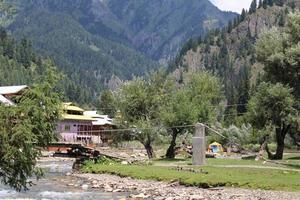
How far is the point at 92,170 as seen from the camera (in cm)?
6328

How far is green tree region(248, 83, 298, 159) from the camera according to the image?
57.4m

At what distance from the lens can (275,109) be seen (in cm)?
5909

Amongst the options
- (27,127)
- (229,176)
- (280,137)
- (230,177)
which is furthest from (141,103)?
(27,127)

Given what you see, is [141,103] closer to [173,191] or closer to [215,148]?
[215,148]

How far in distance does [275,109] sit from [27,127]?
42868 millimetres

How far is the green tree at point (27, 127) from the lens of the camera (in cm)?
2028

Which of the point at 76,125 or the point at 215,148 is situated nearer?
the point at 215,148

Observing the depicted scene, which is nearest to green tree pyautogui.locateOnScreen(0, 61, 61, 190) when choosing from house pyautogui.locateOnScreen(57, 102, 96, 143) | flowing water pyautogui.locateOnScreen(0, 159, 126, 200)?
flowing water pyautogui.locateOnScreen(0, 159, 126, 200)

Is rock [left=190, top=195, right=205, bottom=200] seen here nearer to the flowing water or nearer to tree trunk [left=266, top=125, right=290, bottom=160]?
the flowing water

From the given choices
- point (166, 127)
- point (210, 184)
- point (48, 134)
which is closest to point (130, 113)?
point (166, 127)

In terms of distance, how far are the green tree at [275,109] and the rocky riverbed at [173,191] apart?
18499 mm

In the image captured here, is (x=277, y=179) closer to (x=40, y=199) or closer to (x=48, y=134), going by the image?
(x=40, y=199)

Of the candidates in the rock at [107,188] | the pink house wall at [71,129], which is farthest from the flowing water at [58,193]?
the pink house wall at [71,129]

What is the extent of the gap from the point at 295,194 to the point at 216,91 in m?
94.9
